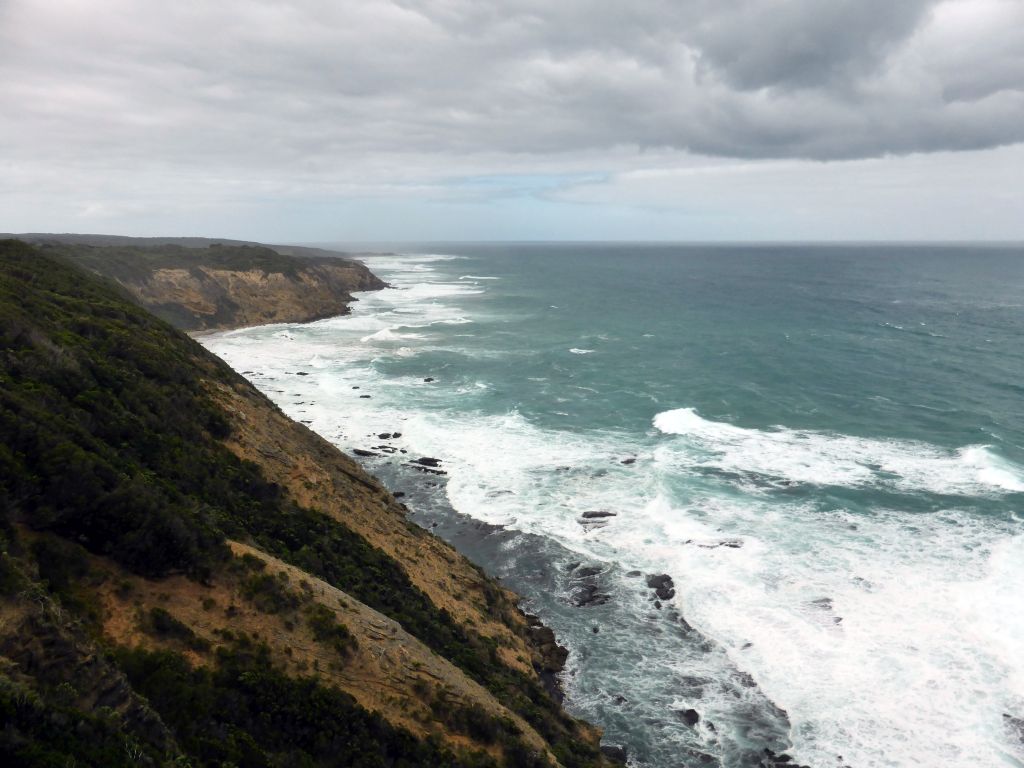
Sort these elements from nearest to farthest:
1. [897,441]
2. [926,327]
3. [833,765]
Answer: [833,765] → [897,441] → [926,327]

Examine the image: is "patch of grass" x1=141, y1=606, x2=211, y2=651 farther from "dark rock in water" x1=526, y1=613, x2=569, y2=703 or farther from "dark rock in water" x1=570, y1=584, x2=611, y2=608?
"dark rock in water" x1=570, y1=584, x2=611, y2=608

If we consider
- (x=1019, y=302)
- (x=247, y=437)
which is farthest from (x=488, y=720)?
(x=1019, y=302)

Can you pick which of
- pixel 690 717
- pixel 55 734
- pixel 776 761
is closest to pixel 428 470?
pixel 690 717

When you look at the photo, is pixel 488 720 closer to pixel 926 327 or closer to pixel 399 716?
pixel 399 716

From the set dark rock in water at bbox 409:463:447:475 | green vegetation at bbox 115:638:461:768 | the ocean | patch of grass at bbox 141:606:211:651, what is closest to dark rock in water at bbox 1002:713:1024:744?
the ocean

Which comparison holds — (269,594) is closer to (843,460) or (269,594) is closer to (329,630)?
(329,630)
